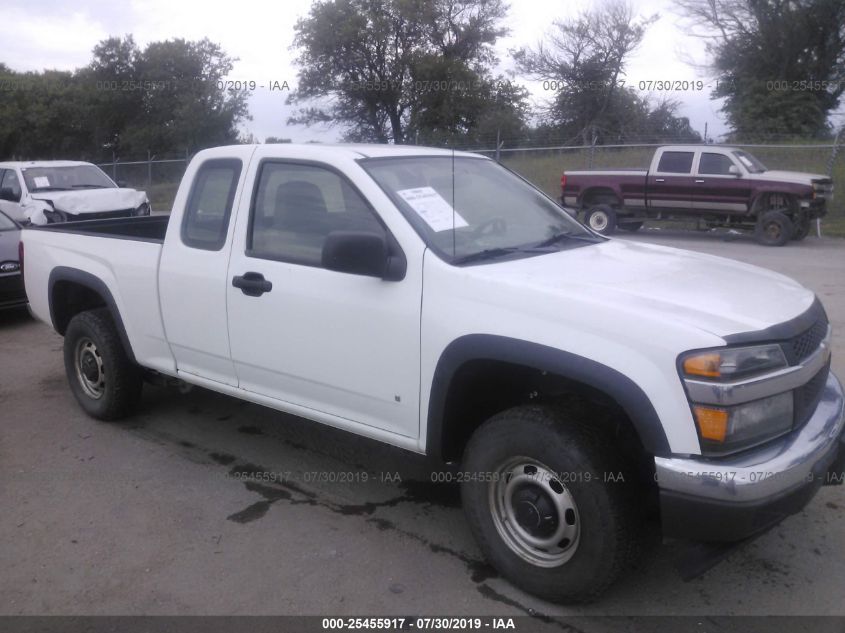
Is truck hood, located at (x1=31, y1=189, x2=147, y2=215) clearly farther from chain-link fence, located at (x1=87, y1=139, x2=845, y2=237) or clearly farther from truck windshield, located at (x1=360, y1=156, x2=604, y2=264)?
truck windshield, located at (x1=360, y1=156, x2=604, y2=264)

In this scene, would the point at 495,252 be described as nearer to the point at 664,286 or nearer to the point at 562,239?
the point at 562,239

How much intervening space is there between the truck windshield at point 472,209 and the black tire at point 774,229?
37.8 feet

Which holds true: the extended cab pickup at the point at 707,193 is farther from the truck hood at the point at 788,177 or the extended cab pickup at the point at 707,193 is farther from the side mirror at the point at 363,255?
the side mirror at the point at 363,255

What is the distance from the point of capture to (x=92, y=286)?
5.33 meters

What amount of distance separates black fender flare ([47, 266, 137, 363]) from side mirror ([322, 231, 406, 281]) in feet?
7.15

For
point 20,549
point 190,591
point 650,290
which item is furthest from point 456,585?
point 20,549

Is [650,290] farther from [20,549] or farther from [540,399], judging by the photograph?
[20,549]

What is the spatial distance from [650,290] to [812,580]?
1.49 meters

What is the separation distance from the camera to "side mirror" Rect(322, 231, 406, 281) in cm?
349

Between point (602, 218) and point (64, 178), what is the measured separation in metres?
10.4

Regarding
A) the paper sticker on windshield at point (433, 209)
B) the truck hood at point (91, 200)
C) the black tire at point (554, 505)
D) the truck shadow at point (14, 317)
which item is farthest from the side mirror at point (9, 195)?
the black tire at point (554, 505)

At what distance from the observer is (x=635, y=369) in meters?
2.91

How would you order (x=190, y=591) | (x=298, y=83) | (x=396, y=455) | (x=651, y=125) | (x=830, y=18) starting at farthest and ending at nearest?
(x=651, y=125) → (x=830, y=18) → (x=298, y=83) → (x=396, y=455) → (x=190, y=591)

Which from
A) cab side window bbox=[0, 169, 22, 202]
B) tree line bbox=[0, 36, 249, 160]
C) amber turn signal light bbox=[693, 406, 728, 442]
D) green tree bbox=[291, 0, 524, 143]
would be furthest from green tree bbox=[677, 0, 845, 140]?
amber turn signal light bbox=[693, 406, 728, 442]
